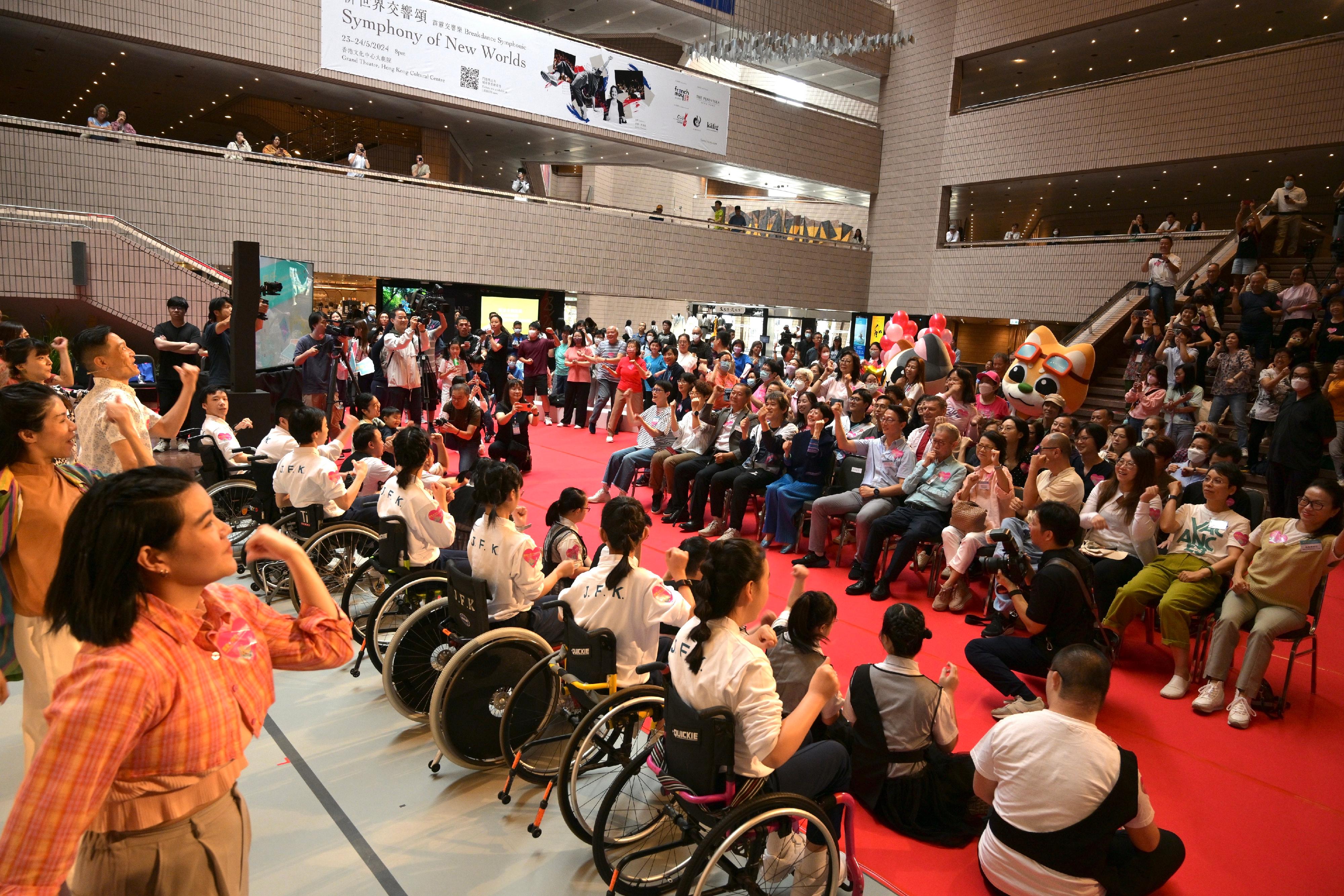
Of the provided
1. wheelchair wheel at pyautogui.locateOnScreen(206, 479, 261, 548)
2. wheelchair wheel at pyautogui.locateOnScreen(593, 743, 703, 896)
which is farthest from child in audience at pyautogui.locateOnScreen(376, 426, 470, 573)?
wheelchair wheel at pyautogui.locateOnScreen(206, 479, 261, 548)

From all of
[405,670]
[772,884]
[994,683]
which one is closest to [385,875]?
[405,670]

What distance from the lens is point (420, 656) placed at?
11.1 feet

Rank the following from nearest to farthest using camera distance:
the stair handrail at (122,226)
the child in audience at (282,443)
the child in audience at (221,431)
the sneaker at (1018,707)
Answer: the sneaker at (1018,707) < the child in audience at (282,443) < the child in audience at (221,431) < the stair handrail at (122,226)

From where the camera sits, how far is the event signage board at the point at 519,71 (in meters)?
12.9

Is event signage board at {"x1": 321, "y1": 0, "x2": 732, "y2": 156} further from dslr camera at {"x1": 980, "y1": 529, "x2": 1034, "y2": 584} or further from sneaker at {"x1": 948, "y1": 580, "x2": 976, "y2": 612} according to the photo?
dslr camera at {"x1": 980, "y1": 529, "x2": 1034, "y2": 584}

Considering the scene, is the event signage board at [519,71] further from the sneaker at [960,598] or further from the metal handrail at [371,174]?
the sneaker at [960,598]

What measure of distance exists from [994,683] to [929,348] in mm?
6029

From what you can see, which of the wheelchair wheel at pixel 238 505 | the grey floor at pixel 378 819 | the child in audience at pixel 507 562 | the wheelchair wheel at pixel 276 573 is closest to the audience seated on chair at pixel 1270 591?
the grey floor at pixel 378 819

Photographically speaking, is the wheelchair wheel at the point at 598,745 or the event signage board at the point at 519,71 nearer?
the wheelchair wheel at the point at 598,745

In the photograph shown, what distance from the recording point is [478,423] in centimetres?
686

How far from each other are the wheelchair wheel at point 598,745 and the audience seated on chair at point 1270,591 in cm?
296

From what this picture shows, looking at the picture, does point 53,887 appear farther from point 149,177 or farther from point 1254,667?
point 149,177

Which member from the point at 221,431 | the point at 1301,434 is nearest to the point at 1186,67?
the point at 1301,434

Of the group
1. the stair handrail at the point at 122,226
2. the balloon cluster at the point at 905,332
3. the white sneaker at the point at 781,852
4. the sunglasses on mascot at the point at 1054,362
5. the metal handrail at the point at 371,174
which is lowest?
the white sneaker at the point at 781,852
